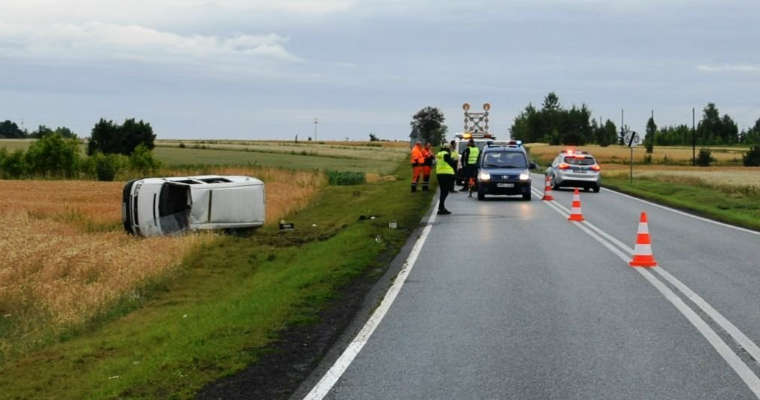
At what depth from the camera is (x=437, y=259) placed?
16.1m

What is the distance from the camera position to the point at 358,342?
9289 mm

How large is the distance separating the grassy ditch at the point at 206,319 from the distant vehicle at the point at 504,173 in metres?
9.18

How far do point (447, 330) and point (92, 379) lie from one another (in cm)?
343

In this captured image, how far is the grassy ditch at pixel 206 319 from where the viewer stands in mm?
8477

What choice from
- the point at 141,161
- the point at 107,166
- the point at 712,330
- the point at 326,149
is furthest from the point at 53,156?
the point at 712,330

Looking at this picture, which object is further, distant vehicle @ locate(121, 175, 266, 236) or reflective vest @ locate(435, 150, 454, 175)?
reflective vest @ locate(435, 150, 454, 175)

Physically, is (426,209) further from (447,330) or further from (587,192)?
(447,330)

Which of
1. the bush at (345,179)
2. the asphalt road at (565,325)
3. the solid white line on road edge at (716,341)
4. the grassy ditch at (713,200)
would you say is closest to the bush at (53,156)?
the bush at (345,179)

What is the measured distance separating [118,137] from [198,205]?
3824 inches

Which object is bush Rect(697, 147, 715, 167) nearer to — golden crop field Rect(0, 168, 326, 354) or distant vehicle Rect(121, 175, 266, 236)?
golden crop field Rect(0, 168, 326, 354)

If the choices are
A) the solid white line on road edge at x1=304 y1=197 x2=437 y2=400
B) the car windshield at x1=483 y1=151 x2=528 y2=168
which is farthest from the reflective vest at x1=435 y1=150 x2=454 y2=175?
the solid white line on road edge at x1=304 y1=197 x2=437 y2=400

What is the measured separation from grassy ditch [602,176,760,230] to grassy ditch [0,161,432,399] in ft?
31.5

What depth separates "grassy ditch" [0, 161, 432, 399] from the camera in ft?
27.8

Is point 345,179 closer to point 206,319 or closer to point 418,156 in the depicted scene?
point 418,156
